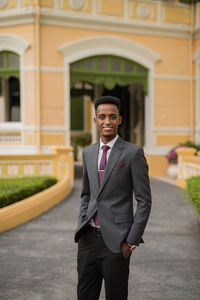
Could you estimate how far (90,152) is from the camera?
276cm

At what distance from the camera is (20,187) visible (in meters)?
7.18

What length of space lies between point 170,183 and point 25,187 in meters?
5.71

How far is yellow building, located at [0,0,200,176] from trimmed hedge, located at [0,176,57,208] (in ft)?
10.7

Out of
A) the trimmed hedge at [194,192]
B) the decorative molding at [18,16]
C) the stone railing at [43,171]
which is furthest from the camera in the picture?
the decorative molding at [18,16]

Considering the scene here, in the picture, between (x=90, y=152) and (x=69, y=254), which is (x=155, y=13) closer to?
(x=69, y=254)

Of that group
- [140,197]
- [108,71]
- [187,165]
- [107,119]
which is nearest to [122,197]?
[140,197]

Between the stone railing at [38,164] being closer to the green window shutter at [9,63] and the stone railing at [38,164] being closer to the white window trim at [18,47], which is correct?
the white window trim at [18,47]

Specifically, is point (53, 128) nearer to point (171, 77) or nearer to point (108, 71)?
point (108, 71)

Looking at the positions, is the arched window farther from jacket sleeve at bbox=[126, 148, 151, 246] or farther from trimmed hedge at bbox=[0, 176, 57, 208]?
jacket sleeve at bbox=[126, 148, 151, 246]

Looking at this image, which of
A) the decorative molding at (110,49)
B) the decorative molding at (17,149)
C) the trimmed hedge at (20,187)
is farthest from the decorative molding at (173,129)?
A: the trimmed hedge at (20,187)

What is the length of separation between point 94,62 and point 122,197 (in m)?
10.2

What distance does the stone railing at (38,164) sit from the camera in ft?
30.9

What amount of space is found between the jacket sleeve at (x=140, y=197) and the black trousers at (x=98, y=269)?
0.18m

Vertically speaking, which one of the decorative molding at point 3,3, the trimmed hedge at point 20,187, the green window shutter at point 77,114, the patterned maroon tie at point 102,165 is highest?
the decorative molding at point 3,3
